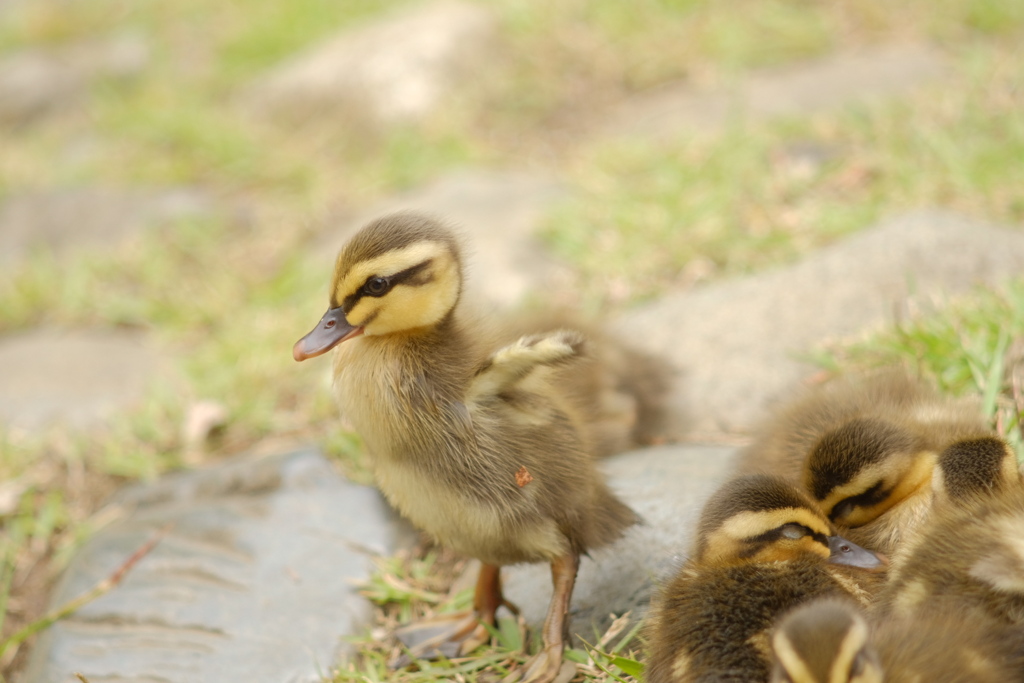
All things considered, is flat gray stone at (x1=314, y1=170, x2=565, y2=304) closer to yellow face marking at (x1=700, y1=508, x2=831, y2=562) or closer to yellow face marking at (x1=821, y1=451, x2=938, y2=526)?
yellow face marking at (x1=821, y1=451, x2=938, y2=526)

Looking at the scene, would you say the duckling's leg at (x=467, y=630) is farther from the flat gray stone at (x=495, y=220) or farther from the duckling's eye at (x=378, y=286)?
the flat gray stone at (x=495, y=220)

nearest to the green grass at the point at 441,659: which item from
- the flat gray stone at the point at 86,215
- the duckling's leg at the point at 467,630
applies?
the duckling's leg at the point at 467,630

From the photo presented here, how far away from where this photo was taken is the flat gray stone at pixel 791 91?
627 centimetres

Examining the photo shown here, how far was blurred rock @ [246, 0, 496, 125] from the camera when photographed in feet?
25.8

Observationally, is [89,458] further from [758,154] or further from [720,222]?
[758,154]

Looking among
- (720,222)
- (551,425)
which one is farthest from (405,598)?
(720,222)

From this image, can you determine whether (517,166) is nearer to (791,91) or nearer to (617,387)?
(791,91)

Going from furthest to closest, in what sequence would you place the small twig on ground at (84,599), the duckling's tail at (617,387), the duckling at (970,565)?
the duckling's tail at (617,387)
the small twig on ground at (84,599)
the duckling at (970,565)

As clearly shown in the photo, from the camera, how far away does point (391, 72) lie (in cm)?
799

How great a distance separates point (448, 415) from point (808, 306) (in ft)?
7.18

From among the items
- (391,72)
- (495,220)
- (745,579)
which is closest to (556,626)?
(745,579)

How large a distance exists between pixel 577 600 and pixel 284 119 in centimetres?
638

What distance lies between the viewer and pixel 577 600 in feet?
8.98

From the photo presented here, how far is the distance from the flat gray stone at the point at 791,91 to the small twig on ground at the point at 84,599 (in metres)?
4.24
